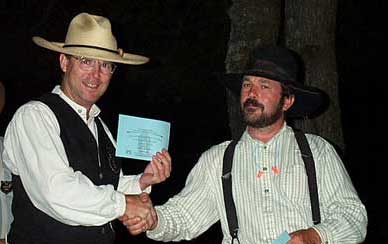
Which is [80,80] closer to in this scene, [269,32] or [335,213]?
[335,213]

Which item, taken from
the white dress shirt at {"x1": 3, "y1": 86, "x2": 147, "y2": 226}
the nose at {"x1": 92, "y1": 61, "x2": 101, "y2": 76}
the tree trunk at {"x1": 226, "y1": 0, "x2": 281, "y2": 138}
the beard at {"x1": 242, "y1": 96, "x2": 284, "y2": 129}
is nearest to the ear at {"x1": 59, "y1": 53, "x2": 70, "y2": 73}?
the nose at {"x1": 92, "y1": 61, "x2": 101, "y2": 76}

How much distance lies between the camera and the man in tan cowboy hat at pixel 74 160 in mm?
3967

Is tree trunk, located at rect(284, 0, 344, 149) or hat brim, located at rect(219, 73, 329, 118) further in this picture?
tree trunk, located at rect(284, 0, 344, 149)

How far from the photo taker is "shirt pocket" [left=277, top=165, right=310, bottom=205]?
4.40 meters

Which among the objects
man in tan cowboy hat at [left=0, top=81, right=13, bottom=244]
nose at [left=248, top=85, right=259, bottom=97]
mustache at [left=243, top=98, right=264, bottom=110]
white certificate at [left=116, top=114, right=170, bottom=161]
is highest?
nose at [left=248, top=85, right=259, bottom=97]

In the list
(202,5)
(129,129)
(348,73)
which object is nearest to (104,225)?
(129,129)

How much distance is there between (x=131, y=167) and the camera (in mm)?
16312

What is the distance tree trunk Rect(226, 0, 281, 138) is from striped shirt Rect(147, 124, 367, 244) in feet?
6.96

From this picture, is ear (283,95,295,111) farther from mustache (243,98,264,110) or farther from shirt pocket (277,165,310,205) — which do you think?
shirt pocket (277,165,310,205)

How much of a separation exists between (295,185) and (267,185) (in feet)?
0.53

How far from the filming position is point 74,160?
416 cm

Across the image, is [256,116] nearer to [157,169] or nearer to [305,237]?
[157,169]

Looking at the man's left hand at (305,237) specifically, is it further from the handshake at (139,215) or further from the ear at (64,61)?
the ear at (64,61)

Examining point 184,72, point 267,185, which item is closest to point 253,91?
point 267,185
